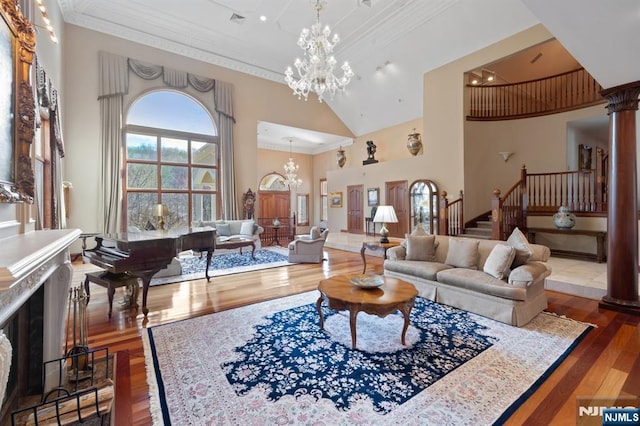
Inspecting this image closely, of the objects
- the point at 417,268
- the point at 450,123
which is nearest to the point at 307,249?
the point at 417,268

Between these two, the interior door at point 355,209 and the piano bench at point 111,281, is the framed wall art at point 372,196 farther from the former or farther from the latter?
the piano bench at point 111,281

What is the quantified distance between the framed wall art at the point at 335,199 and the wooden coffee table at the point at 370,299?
28.8ft

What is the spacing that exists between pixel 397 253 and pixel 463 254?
0.93 meters

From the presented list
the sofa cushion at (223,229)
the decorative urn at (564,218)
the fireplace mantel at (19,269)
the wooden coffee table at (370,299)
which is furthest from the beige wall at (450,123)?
the fireplace mantel at (19,269)

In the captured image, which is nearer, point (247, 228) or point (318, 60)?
point (318, 60)

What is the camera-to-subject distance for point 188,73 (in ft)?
26.5

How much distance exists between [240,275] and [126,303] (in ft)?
6.20

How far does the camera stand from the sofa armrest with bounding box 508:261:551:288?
9.70ft

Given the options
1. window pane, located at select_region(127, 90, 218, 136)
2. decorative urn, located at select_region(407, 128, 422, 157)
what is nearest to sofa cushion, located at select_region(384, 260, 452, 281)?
decorative urn, located at select_region(407, 128, 422, 157)

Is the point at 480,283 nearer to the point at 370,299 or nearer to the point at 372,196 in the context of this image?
the point at 370,299

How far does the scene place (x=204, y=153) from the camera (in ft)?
28.2

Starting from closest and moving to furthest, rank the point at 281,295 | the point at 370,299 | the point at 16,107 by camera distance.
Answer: the point at 16,107, the point at 370,299, the point at 281,295

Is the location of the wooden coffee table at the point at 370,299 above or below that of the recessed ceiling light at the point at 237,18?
below

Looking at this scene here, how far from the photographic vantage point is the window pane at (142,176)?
299 inches
